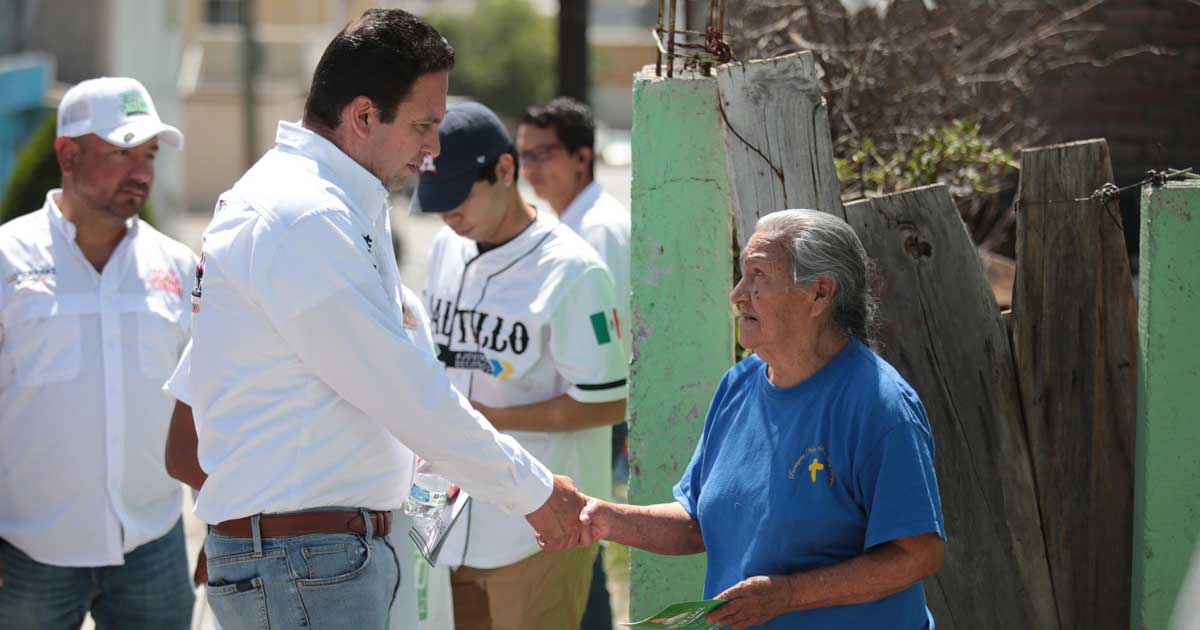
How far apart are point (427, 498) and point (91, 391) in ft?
4.30

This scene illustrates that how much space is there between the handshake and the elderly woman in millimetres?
286

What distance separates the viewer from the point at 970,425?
3525 mm

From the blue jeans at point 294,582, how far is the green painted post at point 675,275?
1.20m

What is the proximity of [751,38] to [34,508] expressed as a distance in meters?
3.50

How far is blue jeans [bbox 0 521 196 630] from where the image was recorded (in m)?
3.87

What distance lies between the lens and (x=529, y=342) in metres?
3.97

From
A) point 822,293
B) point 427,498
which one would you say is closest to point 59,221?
point 427,498

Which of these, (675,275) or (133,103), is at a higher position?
(133,103)

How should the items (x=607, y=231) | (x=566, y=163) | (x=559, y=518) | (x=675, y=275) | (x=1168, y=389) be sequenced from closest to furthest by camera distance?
(x=559, y=518) < (x=1168, y=389) < (x=675, y=275) < (x=607, y=231) < (x=566, y=163)

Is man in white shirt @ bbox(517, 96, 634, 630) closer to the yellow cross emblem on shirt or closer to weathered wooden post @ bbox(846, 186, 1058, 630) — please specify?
weathered wooden post @ bbox(846, 186, 1058, 630)

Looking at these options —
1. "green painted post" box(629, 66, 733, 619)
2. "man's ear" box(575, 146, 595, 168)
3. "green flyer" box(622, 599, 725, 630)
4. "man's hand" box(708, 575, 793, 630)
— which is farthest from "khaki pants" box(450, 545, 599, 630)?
"man's ear" box(575, 146, 595, 168)

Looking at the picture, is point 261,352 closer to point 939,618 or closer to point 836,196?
point 836,196

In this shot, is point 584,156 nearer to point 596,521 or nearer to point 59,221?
point 59,221

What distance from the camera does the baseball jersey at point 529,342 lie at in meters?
3.95
